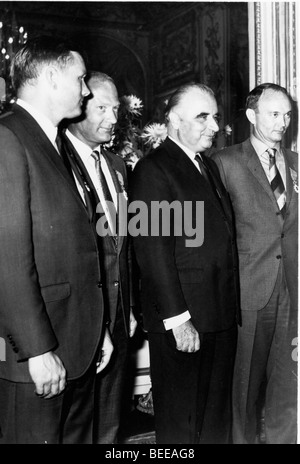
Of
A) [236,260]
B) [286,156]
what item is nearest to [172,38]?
[286,156]

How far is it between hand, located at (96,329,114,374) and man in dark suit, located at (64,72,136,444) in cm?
4

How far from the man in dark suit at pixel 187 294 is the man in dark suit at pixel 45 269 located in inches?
12.4

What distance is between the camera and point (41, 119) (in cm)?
162

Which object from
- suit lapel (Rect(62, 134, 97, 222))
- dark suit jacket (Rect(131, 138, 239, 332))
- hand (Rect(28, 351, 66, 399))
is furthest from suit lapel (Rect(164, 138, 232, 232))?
hand (Rect(28, 351, 66, 399))

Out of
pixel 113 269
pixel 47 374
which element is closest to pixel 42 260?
pixel 47 374

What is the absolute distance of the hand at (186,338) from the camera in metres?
1.87

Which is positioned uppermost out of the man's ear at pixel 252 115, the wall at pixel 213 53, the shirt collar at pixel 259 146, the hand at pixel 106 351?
the wall at pixel 213 53

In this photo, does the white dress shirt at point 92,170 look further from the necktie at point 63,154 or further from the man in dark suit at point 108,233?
the necktie at point 63,154

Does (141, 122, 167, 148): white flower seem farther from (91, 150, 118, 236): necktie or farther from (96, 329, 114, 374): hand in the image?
(96, 329, 114, 374): hand

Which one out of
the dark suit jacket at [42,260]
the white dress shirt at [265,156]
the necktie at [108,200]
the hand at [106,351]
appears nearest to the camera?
the dark suit jacket at [42,260]

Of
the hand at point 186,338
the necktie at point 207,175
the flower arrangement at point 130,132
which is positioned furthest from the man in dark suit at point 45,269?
the flower arrangement at point 130,132

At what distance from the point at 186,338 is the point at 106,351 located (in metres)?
0.30

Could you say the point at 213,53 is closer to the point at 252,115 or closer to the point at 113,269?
the point at 252,115

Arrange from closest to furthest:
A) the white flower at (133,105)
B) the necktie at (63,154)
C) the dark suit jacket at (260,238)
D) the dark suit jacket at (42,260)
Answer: the dark suit jacket at (42,260) → the necktie at (63,154) → the dark suit jacket at (260,238) → the white flower at (133,105)
